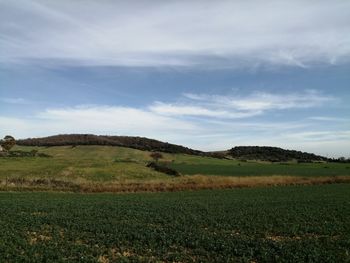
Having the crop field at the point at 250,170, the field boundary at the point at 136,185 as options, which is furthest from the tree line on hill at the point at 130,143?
the field boundary at the point at 136,185

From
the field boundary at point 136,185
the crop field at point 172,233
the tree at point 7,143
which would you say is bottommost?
the crop field at point 172,233

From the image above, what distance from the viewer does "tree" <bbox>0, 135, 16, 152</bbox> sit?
150000mm

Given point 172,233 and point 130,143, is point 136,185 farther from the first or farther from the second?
point 130,143

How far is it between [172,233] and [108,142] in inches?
6203

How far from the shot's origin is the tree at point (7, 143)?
150000 millimetres

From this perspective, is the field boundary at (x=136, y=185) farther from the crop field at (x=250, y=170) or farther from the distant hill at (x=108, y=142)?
the distant hill at (x=108, y=142)

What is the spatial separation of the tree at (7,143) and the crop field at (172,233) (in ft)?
411

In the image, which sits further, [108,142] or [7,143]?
[108,142]

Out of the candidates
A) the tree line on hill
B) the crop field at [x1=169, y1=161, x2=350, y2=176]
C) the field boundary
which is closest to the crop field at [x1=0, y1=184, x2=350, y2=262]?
the field boundary

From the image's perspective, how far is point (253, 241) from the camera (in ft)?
67.6

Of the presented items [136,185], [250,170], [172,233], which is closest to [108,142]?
[250,170]

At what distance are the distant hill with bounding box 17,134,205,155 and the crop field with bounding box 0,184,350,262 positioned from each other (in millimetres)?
136111

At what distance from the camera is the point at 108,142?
582ft

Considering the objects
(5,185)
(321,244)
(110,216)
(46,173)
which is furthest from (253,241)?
(46,173)
